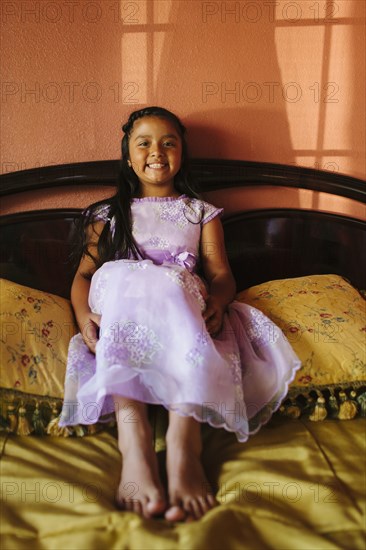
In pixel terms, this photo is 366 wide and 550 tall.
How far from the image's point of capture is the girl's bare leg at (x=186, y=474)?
31.0 inches

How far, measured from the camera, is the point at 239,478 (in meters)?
0.86

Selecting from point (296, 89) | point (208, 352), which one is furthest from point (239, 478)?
point (296, 89)

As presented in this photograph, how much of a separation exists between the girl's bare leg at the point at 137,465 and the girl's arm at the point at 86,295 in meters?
0.21

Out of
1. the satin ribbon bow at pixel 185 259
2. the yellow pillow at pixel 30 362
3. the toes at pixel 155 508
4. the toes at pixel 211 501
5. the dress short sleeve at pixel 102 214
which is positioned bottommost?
the toes at pixel 211 501

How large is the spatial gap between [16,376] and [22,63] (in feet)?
3.43

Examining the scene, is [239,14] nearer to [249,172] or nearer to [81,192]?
[249,172]

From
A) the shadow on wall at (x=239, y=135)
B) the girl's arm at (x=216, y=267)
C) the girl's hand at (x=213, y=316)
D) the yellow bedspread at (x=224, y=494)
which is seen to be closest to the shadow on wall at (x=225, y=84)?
the shadow on wall at (x=239, y=135)

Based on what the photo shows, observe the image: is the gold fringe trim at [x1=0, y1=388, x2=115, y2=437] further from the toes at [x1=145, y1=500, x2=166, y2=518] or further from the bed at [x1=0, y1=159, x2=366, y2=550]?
the toes at [x1=145, y1=500, x2=166, y2=518]

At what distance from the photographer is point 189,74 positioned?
155 centimetres

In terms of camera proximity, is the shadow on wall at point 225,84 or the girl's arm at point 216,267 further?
Result: the shadow on wall at point 225,84

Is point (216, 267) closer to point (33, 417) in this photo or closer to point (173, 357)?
point (173, 357)

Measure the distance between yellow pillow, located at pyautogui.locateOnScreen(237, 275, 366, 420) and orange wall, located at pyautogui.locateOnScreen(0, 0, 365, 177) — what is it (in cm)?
58

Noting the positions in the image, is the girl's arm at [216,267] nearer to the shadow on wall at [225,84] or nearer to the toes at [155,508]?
the shadow on wall at [225,84]

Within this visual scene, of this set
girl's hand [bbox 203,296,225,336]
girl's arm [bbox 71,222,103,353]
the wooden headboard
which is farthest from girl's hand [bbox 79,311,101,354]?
the wooden headboard
